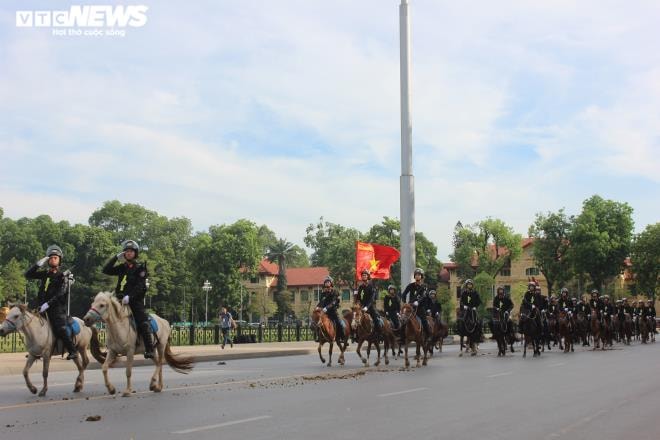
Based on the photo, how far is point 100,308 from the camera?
12945 mm

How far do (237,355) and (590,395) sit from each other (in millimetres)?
17283

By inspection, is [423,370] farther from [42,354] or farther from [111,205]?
[111,205]

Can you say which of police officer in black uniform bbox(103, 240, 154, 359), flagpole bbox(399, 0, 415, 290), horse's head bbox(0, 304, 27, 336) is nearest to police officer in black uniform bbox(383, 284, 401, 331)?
flagpole bbox(399, 0, 415, 290)

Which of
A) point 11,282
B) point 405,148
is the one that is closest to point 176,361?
point 405,148

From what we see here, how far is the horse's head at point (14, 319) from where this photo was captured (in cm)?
1304

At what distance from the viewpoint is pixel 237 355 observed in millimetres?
29031

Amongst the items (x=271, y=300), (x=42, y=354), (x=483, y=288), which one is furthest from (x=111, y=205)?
(x=42, y=354)

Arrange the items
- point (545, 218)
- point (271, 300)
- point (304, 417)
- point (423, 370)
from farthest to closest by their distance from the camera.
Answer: point (271, 300)
point (545, 218)
point (423, 370)
point (304, 417)

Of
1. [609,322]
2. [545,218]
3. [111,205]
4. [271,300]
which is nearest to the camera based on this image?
[609,322]

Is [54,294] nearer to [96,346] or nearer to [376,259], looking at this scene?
[96,346]

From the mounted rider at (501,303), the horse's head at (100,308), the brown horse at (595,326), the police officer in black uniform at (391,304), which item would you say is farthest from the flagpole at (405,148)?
the horse's head at (100,308)

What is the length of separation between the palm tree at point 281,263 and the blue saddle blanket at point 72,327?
393ft

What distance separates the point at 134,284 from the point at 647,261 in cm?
8591

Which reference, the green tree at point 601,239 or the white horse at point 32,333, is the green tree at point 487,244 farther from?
the white horse at point 32,333
